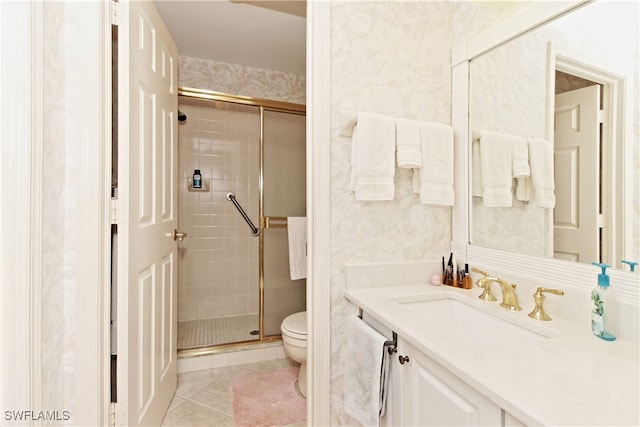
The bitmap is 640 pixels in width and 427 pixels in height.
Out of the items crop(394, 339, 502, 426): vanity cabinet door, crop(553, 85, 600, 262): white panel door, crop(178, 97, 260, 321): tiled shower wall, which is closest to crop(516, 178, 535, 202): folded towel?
crop(553, 85, 600, 262): white panel door

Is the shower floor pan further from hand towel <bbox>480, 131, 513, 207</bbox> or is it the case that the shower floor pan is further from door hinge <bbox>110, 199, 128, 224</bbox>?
hand towel <bbox>480, 131, 513, 207</bbox>

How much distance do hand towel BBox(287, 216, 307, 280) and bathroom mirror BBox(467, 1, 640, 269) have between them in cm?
125

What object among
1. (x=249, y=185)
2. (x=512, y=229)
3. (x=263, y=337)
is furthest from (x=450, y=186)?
(x=249, y=185)

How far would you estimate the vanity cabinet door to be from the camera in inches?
26.4

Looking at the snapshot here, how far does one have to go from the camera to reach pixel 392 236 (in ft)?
4.56

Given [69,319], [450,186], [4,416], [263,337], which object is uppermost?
[450,186]

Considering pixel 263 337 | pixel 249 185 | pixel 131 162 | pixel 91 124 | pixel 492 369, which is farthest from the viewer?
pixel 249 185

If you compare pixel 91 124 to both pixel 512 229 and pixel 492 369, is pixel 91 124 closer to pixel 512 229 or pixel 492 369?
pixel 492 369

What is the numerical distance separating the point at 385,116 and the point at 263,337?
72.4 inches

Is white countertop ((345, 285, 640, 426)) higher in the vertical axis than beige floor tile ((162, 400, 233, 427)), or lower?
higher

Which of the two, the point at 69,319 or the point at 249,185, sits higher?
the point at 249,185

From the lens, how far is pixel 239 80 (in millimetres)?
2615

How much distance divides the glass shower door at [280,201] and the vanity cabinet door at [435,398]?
152 cm

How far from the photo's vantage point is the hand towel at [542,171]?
3.58 feet
